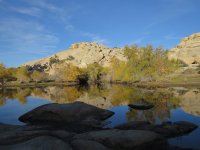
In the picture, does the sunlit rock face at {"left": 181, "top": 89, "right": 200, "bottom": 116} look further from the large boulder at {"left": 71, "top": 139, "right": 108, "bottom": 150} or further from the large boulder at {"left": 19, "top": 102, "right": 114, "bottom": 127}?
the large boulder at {"left": 71, "top": 139, "right": 108, "bottom": 150}

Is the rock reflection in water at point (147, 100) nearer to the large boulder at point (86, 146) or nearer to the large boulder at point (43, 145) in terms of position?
the large boulder at point (86, 146)

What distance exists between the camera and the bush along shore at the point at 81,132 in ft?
66.5

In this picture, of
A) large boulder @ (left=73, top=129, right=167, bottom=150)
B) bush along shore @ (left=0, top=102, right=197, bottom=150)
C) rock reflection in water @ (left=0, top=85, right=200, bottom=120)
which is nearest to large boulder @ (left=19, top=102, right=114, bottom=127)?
bush along shore @ (left=0, top=102, right=197, bottom=150)

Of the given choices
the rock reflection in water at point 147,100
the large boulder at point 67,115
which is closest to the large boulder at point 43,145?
the large boulder at point 67,115

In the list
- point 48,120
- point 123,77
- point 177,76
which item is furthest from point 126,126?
point 123,77

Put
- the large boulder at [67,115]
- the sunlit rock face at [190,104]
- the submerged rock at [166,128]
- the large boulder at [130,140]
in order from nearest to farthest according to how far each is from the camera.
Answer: the large boulder at [130,140] → the submerged rock at [166,128] → the large boulder at [67,115] → the sunlit rock face at [190,104]

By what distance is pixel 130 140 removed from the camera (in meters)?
22.6

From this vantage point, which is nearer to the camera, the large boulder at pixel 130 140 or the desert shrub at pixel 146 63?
the large boulder at pixel 130 140

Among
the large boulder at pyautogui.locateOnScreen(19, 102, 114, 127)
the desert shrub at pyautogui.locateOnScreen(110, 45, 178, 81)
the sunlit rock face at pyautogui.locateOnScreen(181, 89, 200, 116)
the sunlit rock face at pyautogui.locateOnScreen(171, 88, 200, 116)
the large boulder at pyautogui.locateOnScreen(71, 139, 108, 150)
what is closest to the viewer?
the large boulder at pyautogui.locateOnScreen(71, 139, 108, 150)

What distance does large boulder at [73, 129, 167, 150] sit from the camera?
73.7 ft

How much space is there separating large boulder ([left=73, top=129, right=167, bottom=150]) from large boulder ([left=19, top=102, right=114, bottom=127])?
40.0ft

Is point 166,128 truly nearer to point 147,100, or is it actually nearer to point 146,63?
point 147,100

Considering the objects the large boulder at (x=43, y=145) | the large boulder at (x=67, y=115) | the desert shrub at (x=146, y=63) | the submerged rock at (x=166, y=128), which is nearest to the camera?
the large boulder at (x=43, y=145)

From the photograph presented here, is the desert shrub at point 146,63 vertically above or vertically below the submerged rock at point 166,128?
above
